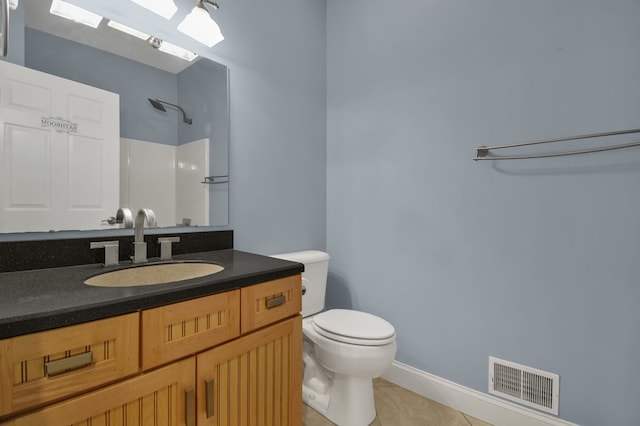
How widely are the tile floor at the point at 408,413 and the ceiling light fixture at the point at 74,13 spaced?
203cm

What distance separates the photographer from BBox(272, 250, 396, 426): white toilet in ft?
4.31

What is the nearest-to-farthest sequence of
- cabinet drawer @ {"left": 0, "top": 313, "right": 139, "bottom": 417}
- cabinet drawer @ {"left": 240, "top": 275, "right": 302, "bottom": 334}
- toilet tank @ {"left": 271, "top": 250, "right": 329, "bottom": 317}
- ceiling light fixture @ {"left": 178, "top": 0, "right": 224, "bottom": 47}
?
cabinet drawer @ {"left": 0, "top": 313, "right": 139, "bottom": 417}, cabinet drawer @ {"left": 240, "top": 275, "right": 302, "bottom": 334}, ceiling light fixture @ {"left": 178, "top": 0, "right": 224, "bottom": 47}, toilet tank @ {"left": 271, "top": 250, "right": 329, "bottom": 317}

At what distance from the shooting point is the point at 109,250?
3.51ft

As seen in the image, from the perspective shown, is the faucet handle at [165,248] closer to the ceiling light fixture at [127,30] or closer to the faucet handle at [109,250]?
the faucet handle at [109,250]

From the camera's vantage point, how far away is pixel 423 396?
166cm

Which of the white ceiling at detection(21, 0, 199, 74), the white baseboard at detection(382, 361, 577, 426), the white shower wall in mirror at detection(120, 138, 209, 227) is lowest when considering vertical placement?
the white baseboard at detection(382, 361, 577, 426)

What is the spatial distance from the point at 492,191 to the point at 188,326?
4.83ft

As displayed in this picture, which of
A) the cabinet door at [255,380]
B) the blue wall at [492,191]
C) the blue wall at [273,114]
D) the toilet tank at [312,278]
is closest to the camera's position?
the cabinet door at [255,380]

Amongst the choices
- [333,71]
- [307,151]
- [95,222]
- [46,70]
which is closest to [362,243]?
[307,151]

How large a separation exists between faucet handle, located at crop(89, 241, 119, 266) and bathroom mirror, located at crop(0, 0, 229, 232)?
93 mm

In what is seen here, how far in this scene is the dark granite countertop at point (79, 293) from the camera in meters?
0.59

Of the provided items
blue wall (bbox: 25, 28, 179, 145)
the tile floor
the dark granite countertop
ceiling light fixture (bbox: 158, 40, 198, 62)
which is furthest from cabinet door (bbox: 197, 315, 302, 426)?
ceiling light fixture (bbox: 158, 40, 198, 62)

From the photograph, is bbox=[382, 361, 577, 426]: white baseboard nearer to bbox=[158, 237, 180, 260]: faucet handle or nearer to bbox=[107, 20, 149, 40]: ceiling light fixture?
bbox=[158, 237, 180, 260]: faucet handle

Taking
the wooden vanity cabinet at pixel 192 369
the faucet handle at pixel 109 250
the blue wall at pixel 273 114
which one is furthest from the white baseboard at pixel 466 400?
the faucet handle at pixel 109 250
